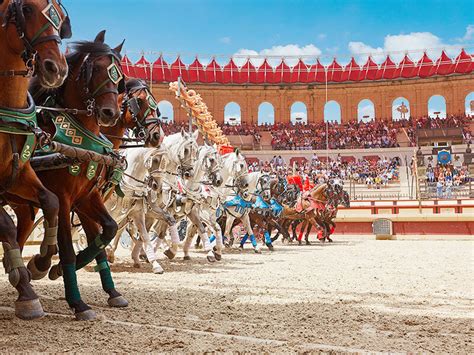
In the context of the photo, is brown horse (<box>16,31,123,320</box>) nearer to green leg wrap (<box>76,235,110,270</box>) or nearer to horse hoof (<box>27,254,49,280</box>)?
green leg wrap (<box>76,235,110,270</box>)

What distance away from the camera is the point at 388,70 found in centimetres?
4550

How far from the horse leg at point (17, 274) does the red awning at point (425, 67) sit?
4472cm

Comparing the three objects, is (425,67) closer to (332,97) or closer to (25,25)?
(332,97)

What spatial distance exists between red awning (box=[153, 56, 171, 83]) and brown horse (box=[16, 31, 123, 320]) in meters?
39.9

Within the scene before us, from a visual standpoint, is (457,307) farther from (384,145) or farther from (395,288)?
(384,145)

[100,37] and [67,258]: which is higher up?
[100,37]

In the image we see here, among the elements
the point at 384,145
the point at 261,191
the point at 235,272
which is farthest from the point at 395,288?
the point at 384,145

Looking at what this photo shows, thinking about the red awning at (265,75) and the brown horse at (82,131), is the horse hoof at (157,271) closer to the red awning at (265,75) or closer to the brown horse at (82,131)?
the brown horse at (82,131)

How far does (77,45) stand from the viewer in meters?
5.04

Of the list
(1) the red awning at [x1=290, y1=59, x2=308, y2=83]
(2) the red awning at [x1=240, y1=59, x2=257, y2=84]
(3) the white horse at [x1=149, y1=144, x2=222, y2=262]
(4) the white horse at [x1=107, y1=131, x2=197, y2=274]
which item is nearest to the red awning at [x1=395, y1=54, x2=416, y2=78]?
(1) the red awning at [x1=290, y1=59, x2=308, y2=83]

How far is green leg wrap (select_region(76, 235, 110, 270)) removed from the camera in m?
5.11

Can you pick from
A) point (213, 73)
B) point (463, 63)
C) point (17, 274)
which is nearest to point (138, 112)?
point (17, 274)

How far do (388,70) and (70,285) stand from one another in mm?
44138

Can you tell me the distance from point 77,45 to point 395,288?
15.1 feet
